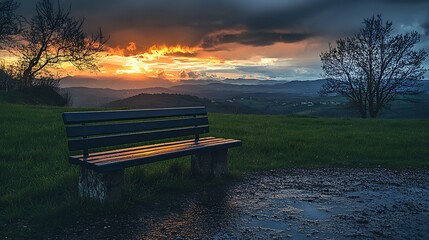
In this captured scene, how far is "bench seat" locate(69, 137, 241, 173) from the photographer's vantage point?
4.42 m

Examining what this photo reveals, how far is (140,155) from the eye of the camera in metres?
4.99

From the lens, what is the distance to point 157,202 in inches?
198

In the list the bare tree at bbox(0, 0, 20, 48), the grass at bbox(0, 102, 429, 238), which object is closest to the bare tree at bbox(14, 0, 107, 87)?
the bare tree at bbox(0, 0, 20, 48)

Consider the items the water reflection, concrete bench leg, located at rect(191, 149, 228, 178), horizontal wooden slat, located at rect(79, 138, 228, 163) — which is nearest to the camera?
the water reflection

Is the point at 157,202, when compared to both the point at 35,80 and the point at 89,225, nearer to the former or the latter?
the point at 89,225

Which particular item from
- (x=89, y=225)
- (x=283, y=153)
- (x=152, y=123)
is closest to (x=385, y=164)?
(x=283, y=153)

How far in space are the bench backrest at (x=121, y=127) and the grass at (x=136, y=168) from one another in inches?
27.0

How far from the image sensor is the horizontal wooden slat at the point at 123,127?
4570 millimetres

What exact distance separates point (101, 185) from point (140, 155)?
2.21 feet

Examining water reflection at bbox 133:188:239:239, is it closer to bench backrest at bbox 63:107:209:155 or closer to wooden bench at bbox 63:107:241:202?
wooden bench at bbox 63:107:241:202

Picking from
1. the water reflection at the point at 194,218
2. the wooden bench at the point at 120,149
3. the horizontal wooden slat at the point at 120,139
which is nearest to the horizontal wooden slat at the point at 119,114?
the wooden bench at the point at 120,149

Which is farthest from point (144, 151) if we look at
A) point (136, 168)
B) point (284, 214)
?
point (284, 214)

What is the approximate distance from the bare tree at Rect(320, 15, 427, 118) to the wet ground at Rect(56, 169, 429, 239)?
71.3 feet

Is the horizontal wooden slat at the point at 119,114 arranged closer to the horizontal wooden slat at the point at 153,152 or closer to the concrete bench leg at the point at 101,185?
the horizontal wooden slat at the point at 153,152
